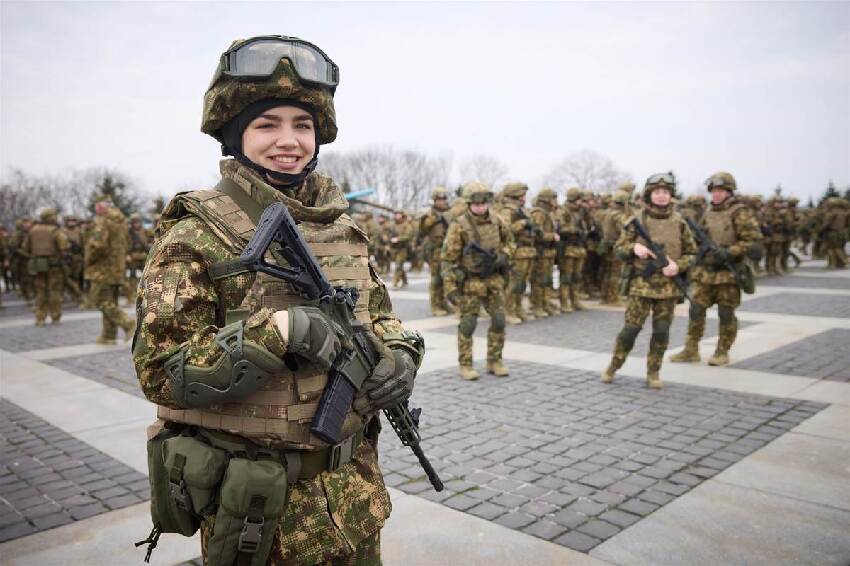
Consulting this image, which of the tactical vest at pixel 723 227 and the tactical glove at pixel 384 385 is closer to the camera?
the tactical glove at pixel 384 385

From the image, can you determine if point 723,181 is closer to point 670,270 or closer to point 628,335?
point 670,270

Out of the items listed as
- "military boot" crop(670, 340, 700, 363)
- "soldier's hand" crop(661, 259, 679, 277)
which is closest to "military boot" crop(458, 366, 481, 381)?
"soldier's hand" crop(661, 259, 679, 277)

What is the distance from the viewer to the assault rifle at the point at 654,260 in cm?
693

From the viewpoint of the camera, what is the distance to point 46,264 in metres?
12.8

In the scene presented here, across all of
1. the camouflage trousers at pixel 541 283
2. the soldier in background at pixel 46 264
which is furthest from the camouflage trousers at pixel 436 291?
the soldier in background at pixel 46 264

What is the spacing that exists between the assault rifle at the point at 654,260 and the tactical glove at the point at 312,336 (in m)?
5.67

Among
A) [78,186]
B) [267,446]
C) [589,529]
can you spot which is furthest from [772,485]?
[78,186]

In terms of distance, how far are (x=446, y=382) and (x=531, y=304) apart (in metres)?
5.76

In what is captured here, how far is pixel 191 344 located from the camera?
190 cm

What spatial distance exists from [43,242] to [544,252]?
31.2 ft

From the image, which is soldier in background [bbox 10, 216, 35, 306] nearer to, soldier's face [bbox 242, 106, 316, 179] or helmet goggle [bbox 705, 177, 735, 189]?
helmet goggle [bbox 705, 177, 735, 189]

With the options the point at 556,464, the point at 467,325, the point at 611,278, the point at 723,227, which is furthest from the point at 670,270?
the point at 611,278

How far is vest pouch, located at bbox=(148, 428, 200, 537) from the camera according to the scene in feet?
6.88

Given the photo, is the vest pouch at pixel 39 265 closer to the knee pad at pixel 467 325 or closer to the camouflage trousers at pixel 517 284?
the camouflage trousers at pixel 517 284
